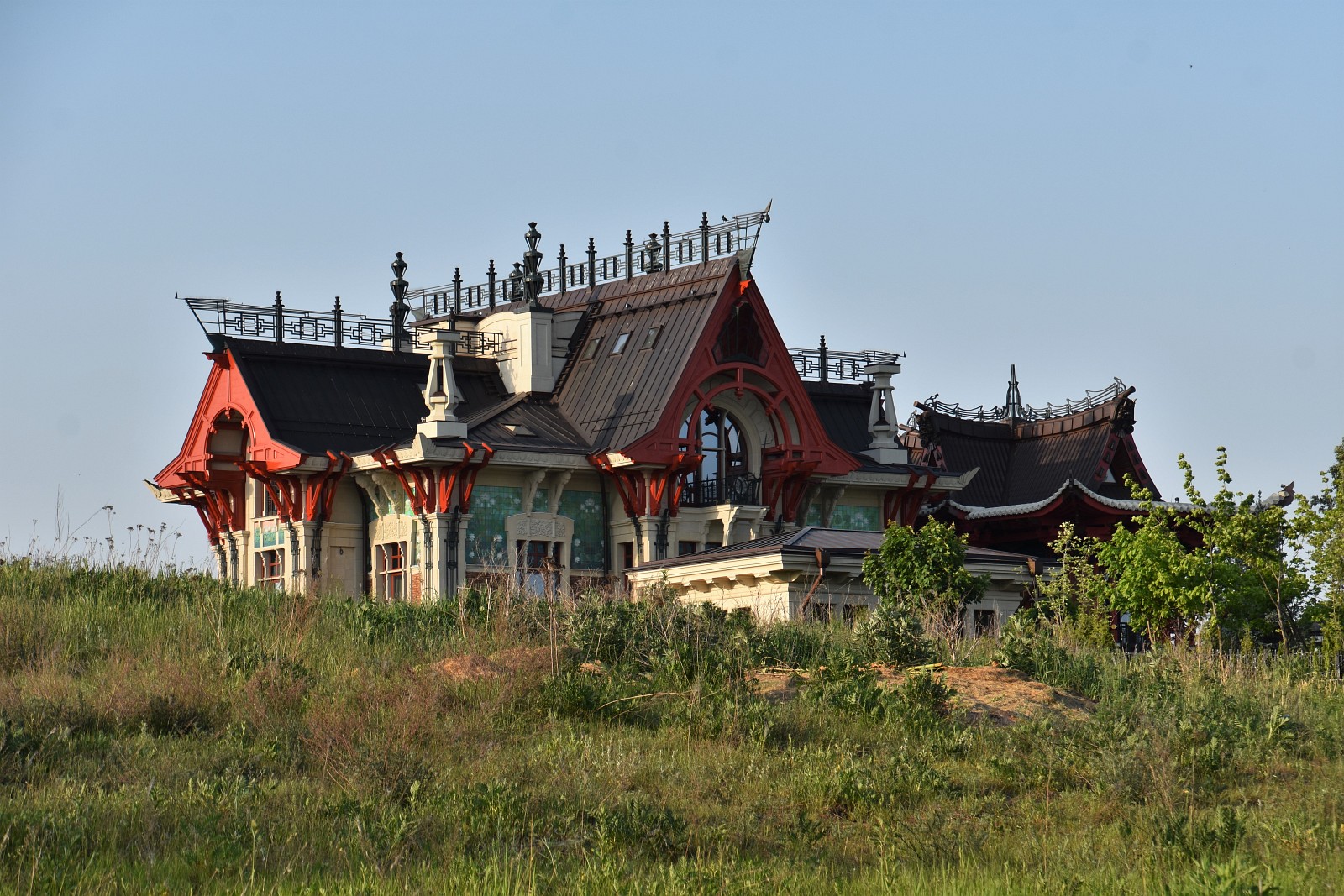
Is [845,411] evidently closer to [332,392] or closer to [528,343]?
[528,343]

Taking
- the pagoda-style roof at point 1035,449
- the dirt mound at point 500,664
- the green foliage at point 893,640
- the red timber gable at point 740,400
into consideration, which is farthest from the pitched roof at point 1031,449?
the dirt mound at point 500,664

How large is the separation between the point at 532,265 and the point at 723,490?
8.59 metres

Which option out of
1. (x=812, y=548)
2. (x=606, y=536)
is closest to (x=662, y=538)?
(x=606, y=536)

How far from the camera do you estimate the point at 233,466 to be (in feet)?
140

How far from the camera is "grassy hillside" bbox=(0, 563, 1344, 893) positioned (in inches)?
477

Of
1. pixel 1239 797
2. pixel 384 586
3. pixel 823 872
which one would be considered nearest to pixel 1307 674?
pixel 1239 797

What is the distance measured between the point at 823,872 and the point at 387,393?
31216 millimetres

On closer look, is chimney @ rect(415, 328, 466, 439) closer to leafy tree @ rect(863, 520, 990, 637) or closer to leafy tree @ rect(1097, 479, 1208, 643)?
leafy tree @ rect(863, 520, 990, 637)

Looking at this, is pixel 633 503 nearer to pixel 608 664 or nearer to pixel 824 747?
pixel 608 664

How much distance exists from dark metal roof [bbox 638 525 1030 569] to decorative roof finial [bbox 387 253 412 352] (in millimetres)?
12734

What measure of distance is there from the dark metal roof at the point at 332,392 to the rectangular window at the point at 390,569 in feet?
7.68

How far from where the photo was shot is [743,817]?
1417 centimetres

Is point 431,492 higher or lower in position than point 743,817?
higher

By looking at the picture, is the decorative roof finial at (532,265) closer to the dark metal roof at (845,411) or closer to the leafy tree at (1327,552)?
the dark metal roof at (845,411)
